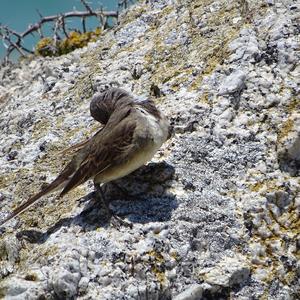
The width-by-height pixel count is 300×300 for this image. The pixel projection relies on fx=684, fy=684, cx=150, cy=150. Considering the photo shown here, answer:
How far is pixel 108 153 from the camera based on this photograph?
18.5 feet

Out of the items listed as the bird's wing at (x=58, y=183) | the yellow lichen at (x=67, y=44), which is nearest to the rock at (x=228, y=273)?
the bird's wing at (x=58, y=183)

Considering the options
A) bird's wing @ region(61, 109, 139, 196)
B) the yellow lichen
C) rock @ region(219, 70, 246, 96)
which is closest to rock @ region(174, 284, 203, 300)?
bird's wing @ region(61, 109, 139, 196)

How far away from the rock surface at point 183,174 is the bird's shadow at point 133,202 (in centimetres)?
1

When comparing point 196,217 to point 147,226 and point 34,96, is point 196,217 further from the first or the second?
point 34,96

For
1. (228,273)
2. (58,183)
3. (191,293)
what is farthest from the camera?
(58,183)

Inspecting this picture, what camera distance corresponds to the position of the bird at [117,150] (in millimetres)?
5578

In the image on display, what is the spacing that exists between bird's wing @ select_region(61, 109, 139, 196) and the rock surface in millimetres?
277

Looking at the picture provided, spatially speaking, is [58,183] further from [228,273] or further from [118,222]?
[228,273]

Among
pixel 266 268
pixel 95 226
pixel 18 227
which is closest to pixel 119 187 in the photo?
pixel 95 226

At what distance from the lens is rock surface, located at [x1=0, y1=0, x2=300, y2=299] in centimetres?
500

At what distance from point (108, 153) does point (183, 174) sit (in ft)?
2.21

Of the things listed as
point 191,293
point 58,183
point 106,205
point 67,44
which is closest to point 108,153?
point 106,205

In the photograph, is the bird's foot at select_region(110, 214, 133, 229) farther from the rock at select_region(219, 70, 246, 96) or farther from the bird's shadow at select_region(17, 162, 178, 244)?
the rock at select_region(219, 70, 246, 96)

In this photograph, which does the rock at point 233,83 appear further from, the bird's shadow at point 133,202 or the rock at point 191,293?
the rock at point 191,293
